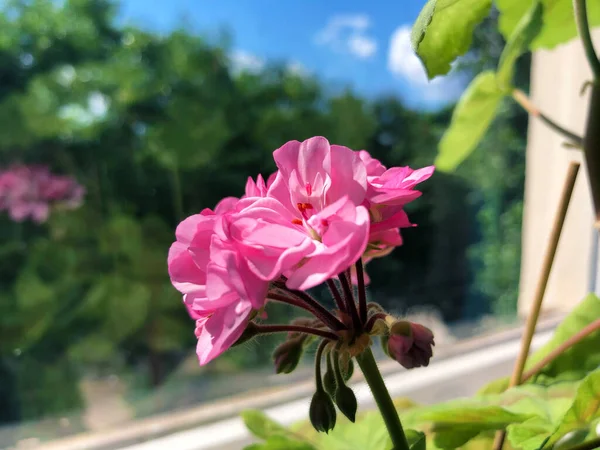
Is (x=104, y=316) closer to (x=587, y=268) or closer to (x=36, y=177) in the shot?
(x=36, y=177)

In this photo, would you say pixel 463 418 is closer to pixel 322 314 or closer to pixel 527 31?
pixel 322 314

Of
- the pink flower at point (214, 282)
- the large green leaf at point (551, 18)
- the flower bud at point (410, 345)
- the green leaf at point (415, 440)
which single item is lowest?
the green leaf at point (415, 440)

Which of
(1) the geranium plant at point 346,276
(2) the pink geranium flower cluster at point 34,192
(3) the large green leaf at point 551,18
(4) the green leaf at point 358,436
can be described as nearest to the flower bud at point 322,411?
(1) the geranium plant at point 346,276

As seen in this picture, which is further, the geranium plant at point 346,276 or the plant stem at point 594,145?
the plant stem at point 594,145

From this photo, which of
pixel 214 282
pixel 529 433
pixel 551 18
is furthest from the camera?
pixel 551 18

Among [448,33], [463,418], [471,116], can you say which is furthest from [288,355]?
[471,116]

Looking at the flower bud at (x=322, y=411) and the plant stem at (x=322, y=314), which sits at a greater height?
the plant stem at (x=322, y=314)

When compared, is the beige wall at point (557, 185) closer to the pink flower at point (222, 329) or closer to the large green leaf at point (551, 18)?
the large green leaf at point (551, 18)
